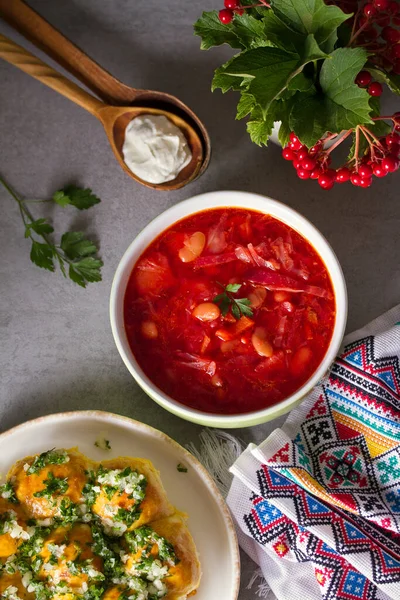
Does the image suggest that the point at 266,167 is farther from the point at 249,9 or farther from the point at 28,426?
the point at 28,426

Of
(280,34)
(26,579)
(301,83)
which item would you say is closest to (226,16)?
(280,34)

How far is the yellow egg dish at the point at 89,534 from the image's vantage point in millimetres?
2584

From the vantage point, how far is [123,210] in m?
3.08

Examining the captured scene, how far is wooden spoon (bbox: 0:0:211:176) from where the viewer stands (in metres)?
2.91

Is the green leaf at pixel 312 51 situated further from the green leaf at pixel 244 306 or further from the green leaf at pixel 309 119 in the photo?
the green leaf at pixel 244 306

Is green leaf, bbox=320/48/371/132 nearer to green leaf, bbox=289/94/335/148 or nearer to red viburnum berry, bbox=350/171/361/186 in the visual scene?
green leaf, bbox=289/94/335/148

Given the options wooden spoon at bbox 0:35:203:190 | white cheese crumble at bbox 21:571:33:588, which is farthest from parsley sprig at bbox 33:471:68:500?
wooden spoon at bbox 0:35:203:190

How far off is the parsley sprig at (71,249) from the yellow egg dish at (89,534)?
0.74 meters

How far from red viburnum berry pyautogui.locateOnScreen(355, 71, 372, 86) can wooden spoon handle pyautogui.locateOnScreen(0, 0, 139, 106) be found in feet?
3.18

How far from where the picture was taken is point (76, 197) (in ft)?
9.94

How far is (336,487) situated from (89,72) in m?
1.87

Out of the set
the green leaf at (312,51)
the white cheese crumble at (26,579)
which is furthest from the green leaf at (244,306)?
the white cheese crumble at (26,579)

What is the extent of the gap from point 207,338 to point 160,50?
1.28 meters

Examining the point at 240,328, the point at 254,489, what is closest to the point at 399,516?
the point at 254,489
